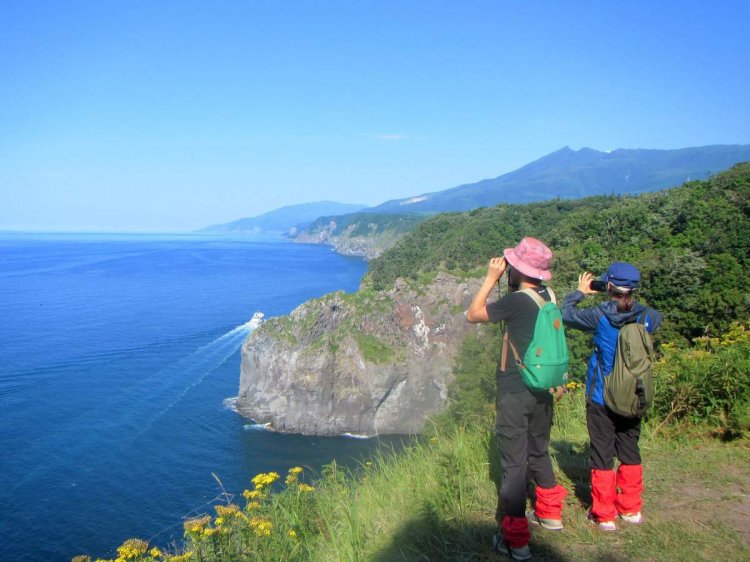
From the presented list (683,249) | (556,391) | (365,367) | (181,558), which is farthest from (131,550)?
(365,367)

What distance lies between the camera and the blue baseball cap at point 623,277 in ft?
10.4

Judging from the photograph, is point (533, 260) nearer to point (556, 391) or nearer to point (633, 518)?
point (556, 391)

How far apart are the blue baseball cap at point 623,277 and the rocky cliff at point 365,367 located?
3483cm

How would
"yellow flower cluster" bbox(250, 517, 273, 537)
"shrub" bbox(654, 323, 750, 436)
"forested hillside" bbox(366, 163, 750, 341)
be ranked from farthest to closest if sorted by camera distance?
"forested hillside" bbox(366, 163, 750, 341) → "shrub" bbox(654, 323, 750, 436) → "yellow flower cluster" bbox(250, 517, 273, 537)

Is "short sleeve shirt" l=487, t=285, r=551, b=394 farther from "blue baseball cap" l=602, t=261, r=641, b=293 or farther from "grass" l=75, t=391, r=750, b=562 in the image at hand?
"grass" l=75, t=391, r=750, b=562

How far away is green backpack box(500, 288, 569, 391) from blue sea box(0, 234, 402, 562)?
223 centimetres

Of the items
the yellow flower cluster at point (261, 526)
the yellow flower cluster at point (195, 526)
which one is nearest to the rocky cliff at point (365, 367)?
the yellow flower cluster at point (261, 526)

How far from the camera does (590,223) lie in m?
32.8

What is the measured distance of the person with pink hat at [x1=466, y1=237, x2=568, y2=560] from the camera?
299 cm

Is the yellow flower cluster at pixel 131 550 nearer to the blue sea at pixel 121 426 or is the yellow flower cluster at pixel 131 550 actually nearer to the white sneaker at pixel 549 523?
the blue sea at pixel 121 426

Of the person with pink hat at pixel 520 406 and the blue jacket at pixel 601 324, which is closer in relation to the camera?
the person with pink hat at pixel 520 406

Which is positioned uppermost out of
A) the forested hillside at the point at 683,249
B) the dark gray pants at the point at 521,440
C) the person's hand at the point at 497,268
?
the person's hand at the point at 497,268

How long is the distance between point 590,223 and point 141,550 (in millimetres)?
33737

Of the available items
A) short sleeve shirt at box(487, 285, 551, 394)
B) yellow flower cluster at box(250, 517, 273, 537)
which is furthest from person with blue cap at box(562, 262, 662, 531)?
yellow flower cluster at box(250, 517, 273, 537)
